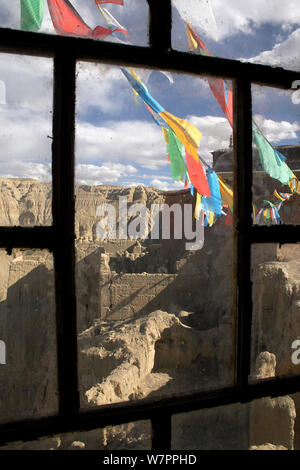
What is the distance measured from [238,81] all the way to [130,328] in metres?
8.18

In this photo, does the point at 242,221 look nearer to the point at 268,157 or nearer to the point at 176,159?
the point at 268,157

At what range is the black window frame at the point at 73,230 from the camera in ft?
3.41

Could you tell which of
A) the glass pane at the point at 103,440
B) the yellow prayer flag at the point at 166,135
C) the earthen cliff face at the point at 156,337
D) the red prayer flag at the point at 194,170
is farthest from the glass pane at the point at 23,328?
the yellow prayer flag at the point at 166,135

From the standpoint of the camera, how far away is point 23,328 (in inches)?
506

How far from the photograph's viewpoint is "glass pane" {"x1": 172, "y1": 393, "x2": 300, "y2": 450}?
521 centimetres

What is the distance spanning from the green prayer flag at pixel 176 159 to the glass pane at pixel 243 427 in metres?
3.67

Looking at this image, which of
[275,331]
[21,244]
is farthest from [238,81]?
[275,331]

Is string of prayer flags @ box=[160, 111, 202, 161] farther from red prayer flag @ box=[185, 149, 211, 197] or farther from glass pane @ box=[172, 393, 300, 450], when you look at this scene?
glass pane @ box=[172, 393, 300, 450]

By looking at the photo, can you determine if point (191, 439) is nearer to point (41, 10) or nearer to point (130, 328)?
point (130, 328)

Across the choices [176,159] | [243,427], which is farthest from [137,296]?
[176,159]

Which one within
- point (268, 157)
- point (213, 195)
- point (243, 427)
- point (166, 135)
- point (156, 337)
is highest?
point (166, 135)

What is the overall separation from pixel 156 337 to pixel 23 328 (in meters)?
6.36

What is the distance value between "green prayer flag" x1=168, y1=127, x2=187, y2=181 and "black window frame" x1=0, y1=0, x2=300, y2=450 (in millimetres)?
3715

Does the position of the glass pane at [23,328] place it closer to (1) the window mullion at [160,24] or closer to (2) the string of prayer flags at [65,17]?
(2) the string of prayer flags at [65,17]
